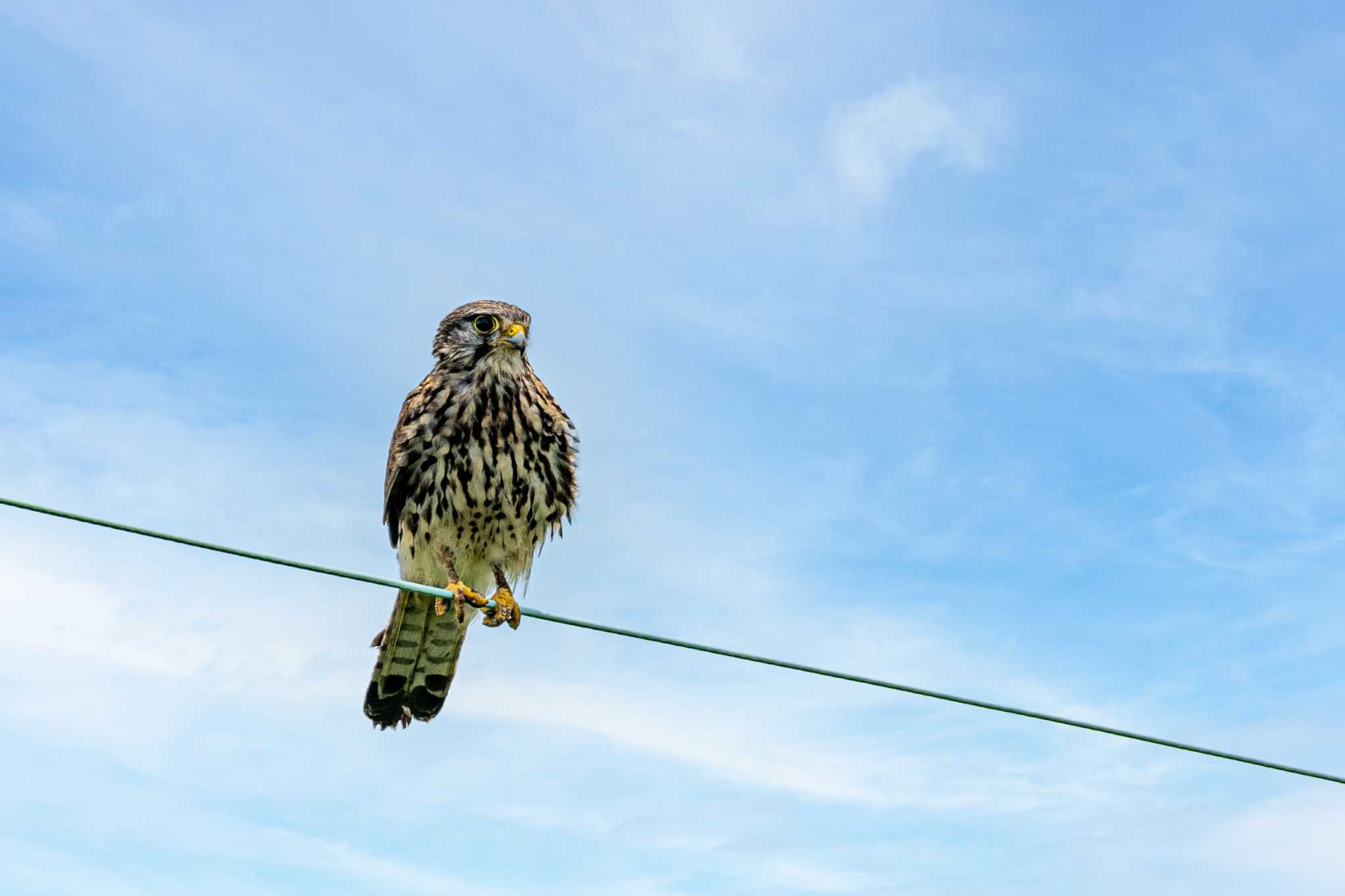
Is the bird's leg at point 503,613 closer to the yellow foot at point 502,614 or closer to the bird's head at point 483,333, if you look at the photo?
the yellow foot at point 502,614

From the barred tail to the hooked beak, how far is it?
5.30ft

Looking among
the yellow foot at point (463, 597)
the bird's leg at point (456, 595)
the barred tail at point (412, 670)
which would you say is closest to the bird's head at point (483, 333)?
the bird's leg at point (456, 595)

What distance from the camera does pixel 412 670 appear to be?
773 cm

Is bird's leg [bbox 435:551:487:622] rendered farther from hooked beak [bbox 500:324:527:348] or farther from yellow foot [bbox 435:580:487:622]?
hooked beak [bbox 500:324:527:348]

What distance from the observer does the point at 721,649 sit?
16.4 ft

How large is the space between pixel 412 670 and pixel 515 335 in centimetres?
213

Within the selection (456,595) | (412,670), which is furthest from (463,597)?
(412,670)

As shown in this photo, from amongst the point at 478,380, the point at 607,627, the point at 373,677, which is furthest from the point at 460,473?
the point at 607,627

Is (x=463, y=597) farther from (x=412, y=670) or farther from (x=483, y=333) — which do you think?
(x=483, y=333)

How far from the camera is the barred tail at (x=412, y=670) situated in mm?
7680

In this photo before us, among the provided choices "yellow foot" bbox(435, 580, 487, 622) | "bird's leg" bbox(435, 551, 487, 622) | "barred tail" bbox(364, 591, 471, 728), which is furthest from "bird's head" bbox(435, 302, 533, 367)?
"barred tail" bbox(364, 591, 471, 728)

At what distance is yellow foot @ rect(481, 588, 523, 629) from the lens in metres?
7.11

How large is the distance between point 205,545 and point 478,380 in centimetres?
302

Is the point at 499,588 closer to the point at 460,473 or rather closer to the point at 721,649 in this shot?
the point at 460,473
